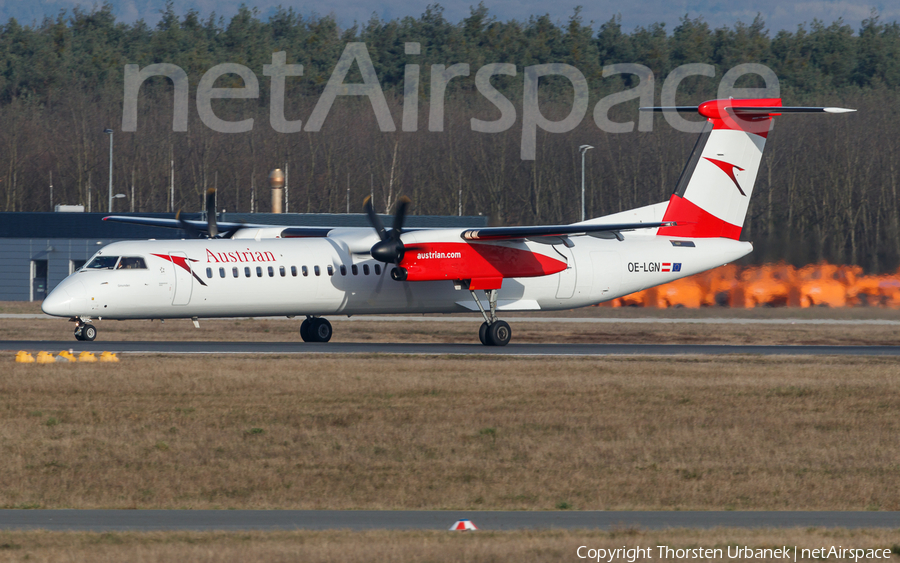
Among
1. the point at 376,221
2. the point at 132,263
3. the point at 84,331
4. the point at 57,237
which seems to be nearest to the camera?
the point at 132,263

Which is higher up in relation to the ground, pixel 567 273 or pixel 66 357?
pixel 567 273

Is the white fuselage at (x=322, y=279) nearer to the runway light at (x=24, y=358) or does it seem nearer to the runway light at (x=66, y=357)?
the runway light at (x=66, y=357)

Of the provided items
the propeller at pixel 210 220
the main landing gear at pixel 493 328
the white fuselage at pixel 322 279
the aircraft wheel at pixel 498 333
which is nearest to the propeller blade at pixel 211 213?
the propeller at pixel 210 220

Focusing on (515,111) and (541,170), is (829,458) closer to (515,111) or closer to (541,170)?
(541,170)

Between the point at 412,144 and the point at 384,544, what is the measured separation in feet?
263

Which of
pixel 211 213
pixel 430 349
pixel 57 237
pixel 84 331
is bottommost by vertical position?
pixel 430 349

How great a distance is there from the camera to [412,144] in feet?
290

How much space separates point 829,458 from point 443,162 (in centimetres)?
7284

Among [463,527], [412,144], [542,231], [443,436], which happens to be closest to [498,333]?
[542,231]

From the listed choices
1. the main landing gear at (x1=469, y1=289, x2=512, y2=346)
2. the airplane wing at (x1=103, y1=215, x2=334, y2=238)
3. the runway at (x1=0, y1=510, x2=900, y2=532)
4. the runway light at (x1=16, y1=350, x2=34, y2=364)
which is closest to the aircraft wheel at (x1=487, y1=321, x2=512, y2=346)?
the main landing gear at (x1=469, y1=289, x2=512, y2=346)

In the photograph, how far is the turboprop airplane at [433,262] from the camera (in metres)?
27.5

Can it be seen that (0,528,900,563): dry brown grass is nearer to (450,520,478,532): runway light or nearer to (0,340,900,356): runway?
(450,520,478,532): runway light

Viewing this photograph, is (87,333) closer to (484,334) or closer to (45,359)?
(45,359)

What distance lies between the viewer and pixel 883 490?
522 inches
